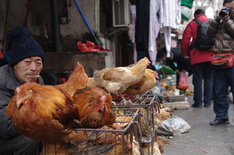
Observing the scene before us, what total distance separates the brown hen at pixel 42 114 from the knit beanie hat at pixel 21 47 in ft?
2.69

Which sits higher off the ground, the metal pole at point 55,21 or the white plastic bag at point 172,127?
the metal pole at point 55,21

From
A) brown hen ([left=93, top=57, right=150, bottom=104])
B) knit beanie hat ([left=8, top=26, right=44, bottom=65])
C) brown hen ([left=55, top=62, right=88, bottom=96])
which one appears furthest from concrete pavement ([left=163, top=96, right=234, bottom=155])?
knit beanie hat ([left=8, top=26, right=44, bottom=65])

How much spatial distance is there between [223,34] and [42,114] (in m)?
4.33

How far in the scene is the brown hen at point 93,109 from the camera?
183cm

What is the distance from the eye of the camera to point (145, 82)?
354cm

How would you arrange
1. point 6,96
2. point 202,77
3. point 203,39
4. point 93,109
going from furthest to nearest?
point 202,77
point 203,39
point 6,96
point 93,109

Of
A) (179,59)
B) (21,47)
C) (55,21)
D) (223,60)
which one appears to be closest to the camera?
(21,47)

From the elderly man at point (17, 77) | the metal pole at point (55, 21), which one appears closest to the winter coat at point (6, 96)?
the elderly man at point (17, 77)

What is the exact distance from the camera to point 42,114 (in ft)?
5.06

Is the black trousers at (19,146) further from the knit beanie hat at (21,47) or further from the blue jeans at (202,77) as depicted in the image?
the blue jeans at (202,77)

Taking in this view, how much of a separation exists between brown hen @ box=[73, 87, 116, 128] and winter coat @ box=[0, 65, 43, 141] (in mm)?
632

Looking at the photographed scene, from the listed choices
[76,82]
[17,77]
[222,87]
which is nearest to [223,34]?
[222,87]

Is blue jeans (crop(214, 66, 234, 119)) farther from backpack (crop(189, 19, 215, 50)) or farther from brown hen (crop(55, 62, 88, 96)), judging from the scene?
brown hen (crop(55, 62, 88, 96))

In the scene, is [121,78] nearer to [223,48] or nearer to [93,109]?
[93,109]
